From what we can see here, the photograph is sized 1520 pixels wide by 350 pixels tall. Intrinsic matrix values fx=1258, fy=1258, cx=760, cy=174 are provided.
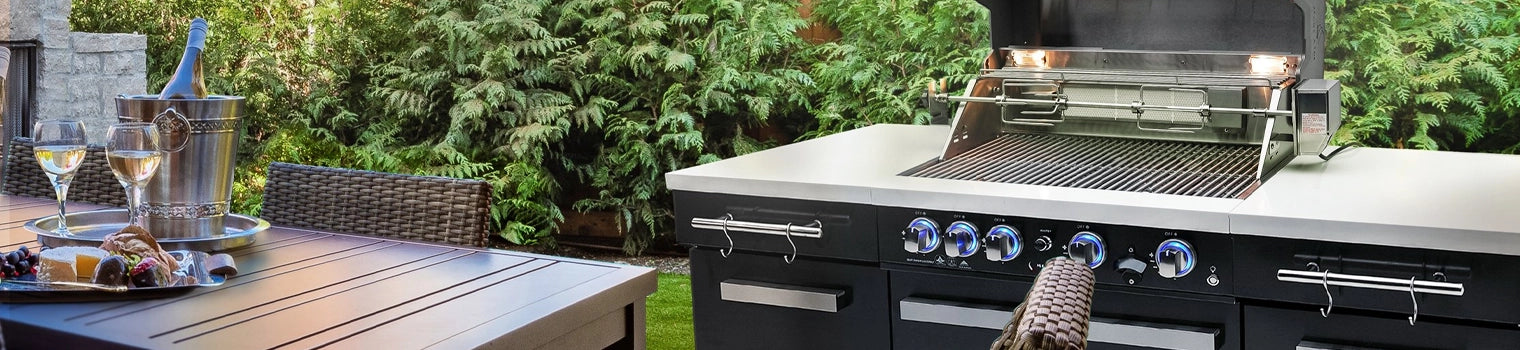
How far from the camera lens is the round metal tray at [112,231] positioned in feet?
6.47

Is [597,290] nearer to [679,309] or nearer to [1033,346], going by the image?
[1033,346]

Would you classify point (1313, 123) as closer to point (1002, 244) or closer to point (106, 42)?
point (1002, 244)

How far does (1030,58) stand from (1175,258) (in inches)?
36.0

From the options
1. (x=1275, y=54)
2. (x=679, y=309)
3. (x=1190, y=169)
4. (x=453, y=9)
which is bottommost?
(x=679, y=309)

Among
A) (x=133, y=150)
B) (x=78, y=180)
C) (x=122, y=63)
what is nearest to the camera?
(x=133, y=150)

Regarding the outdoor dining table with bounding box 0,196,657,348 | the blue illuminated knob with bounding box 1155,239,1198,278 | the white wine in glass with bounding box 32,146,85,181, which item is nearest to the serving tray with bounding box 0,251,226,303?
the outdoor dining table with bounding box 0,196,657,348

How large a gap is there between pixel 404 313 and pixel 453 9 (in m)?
4.52

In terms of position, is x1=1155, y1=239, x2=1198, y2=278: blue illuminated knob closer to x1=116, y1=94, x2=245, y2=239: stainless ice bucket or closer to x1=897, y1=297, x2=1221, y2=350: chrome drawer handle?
x1=897, y1=297, x2=1221, y2=350: chrome drawer handle

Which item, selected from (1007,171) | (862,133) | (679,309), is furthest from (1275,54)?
(679,309)

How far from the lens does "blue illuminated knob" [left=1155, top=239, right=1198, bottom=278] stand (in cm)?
213

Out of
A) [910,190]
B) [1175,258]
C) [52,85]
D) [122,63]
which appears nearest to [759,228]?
[910,190]

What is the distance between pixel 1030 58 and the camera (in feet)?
9.68

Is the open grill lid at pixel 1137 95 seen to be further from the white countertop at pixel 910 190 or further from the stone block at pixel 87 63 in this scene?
the stone block at pixel 87 63

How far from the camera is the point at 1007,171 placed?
8.46 feet
